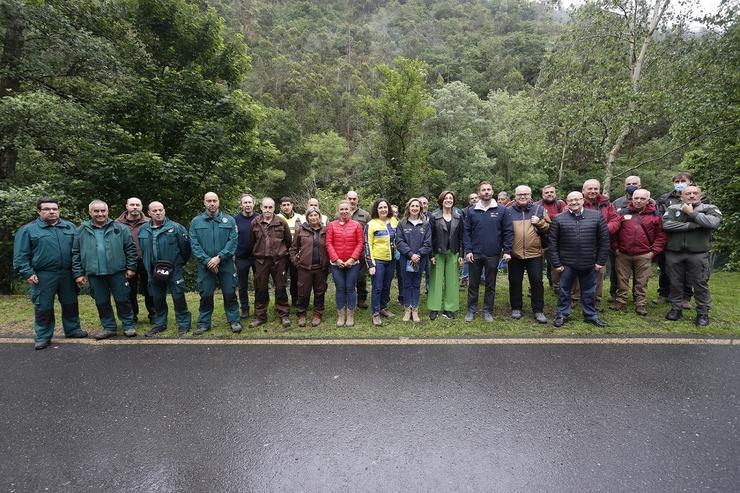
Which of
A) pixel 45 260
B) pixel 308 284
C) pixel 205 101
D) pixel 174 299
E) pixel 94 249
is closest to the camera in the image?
pixel 45 260

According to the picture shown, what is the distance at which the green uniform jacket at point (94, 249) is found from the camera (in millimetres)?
5230

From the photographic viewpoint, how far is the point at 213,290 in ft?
18.4

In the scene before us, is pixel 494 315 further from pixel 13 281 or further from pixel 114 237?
pixel 13 281

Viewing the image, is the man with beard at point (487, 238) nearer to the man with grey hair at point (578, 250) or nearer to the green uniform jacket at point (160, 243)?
the man with grey hair at point (578, 250)

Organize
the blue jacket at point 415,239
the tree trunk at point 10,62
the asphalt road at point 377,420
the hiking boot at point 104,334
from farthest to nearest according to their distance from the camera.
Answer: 1. the tree trunk at point 10,62
2. the blue jacket at point 415,239
3. the hiking boot at point 104,334
4. the asphalt road at point 377,420

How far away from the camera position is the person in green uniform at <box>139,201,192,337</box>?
542 centimetres

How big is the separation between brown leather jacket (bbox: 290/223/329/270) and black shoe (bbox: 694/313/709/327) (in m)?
5.59

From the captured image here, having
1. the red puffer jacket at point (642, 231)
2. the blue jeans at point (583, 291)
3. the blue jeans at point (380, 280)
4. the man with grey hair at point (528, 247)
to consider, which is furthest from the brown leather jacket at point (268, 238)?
the red puffer jacket at point (642, 231)

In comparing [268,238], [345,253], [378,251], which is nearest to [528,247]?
[378,251]

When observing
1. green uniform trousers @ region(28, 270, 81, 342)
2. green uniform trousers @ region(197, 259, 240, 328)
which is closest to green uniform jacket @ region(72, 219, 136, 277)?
green uniform trousers @ region(28, 270, 81, 342)

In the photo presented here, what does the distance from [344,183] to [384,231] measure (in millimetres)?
28204

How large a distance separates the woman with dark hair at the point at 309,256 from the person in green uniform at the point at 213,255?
37.2 inches

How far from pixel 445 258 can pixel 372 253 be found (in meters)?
1.21

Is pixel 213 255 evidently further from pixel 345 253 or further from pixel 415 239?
pixel 415 239
